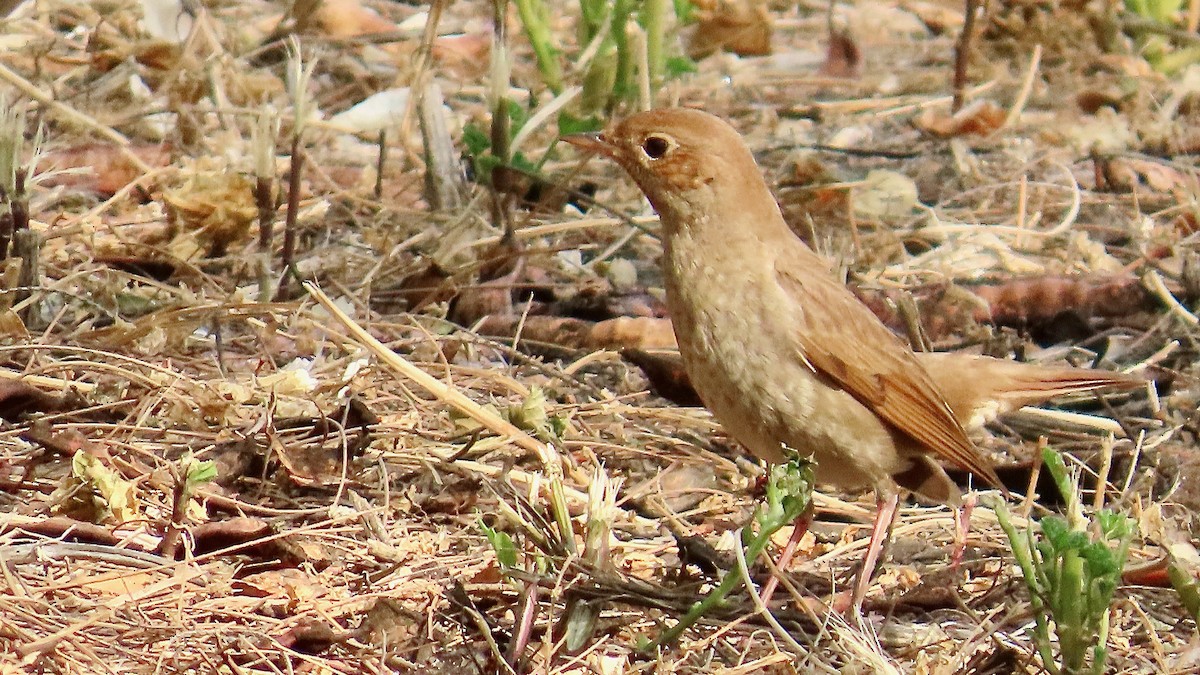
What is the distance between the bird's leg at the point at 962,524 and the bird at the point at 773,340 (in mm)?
49

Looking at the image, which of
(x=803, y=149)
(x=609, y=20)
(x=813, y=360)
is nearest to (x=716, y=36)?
(x=803, y=149)

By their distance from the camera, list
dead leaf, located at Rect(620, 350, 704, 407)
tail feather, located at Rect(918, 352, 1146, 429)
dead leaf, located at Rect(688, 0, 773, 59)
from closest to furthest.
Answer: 1. tail feather, located at Rect(918, 352, 1146, 429)
2. dead leaf, located at Rect(620, 350, 704, 407)
3. dead leaf, located at Rect(688, 0, 773, 59)

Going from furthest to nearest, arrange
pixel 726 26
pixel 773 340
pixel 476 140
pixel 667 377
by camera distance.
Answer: pixel 726 26 < pixel 476 140 < pixel 667 377 < pixel 773 340

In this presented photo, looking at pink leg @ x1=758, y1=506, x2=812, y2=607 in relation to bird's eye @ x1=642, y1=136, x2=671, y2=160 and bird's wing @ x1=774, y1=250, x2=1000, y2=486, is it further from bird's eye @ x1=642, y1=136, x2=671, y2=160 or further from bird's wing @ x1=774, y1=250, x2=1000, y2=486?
bird's eye @ x1=642, y1=136, x2=671, y2=160

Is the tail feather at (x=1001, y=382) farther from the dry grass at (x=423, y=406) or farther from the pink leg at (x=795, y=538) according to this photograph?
the pink leg at (x=795, y=538)

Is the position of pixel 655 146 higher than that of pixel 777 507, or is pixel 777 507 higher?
pixel 655 146

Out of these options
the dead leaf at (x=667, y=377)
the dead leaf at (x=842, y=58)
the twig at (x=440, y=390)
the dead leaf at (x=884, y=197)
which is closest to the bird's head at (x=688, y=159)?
the dead leaf at (x=667, y=377)

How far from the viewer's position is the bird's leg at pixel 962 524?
156 inches

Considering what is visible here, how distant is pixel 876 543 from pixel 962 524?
0.34 metres

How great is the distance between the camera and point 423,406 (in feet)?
14.6

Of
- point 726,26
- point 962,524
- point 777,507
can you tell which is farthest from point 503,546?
point 726,26

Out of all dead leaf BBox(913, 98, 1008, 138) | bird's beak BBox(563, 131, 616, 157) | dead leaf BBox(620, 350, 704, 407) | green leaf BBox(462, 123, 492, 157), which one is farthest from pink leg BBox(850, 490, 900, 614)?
dead leaf BBox(913, 98, 1008, 138)

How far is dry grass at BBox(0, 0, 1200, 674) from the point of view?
127 inches

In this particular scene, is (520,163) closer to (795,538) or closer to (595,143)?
(595,143)
